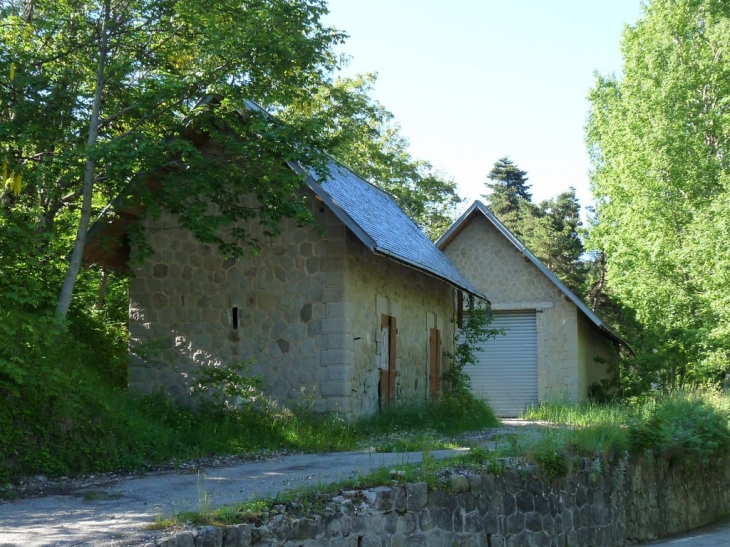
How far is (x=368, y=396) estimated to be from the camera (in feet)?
48.9

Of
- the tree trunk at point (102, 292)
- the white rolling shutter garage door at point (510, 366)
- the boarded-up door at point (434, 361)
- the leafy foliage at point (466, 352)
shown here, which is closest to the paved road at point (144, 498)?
the tree trunk at point (102, 292)

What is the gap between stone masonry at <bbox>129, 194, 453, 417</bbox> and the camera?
14.1m

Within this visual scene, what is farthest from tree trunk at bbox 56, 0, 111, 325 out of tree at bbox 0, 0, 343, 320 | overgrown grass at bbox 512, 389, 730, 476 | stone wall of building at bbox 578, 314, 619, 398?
stone wall of building at bbox 578, 314, 619, 398

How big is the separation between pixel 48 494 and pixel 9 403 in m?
1.39

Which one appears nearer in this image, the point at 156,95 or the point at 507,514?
the point at 507,514

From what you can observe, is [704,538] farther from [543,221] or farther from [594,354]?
[543,221]

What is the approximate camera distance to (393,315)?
16.3 metres

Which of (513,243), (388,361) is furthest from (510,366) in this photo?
(388,361)

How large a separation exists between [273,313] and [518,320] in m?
12.2

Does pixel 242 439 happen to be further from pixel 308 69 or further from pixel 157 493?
pixel 308 69

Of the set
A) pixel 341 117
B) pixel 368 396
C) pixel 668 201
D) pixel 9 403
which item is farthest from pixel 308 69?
pixel 341 117

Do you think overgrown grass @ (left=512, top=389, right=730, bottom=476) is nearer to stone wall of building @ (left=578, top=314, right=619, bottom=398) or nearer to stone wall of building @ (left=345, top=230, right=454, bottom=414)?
stone wall of building @ (left=345, top=230, right=454, bottom=414)

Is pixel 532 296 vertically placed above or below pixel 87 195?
below

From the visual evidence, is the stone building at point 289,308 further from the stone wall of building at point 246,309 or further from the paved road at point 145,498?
the paved road at point 145,498
